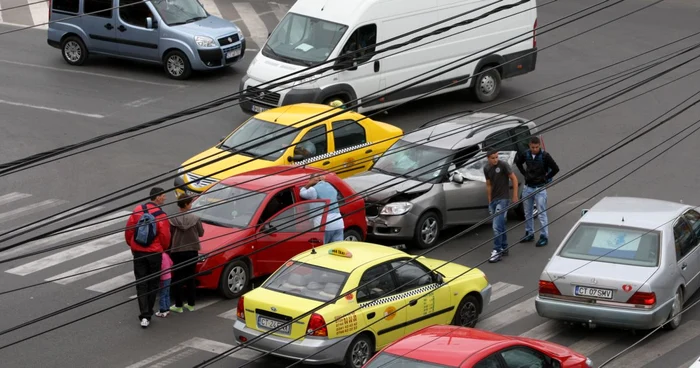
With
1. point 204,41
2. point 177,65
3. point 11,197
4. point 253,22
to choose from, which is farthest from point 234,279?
point 253,22

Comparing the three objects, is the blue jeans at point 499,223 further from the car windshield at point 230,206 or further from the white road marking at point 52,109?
the white road marking at point 52,109

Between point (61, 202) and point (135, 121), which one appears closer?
point (61, 202)

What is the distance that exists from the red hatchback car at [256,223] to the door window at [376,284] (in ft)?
5.35

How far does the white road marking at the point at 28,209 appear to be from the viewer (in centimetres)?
1874

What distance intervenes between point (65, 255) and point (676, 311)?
8.37 metres

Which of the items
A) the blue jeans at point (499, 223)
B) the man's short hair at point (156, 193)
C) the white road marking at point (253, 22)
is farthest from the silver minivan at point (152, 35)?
the man's short hair at point (156, 193)

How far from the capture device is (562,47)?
2980cm

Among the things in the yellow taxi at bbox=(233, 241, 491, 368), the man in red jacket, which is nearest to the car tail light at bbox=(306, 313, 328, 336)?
the yellow taxi at bbox=(233, 241, 491, 368)

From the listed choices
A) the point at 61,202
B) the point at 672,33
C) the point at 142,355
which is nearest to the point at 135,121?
the point at 61,202

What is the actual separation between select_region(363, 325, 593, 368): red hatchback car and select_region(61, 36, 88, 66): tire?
1726cm

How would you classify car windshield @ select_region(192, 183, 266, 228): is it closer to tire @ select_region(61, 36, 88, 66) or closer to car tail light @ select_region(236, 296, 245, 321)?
car tail light @ select_region(236, 296, 245, 321)

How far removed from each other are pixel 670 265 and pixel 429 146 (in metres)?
Result: 5.15

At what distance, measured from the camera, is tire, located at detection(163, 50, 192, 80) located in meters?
26.4

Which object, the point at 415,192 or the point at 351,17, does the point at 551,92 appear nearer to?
the point at 351,17
